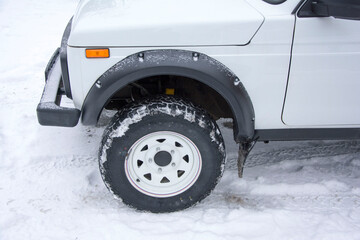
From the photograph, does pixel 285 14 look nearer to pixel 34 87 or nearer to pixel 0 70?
pixel 34 87

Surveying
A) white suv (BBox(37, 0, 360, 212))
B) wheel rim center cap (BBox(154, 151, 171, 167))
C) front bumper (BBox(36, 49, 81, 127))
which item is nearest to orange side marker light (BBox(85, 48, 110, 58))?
white suv (BBox(37, 0, 360, 212))

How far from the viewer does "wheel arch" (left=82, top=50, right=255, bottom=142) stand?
2277 mm

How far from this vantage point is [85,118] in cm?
246

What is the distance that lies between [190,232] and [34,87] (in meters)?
3.21

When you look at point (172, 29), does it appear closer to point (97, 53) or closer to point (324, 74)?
point (97, 53)

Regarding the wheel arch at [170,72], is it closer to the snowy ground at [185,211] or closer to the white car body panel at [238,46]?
the white car body panel at [238,46]

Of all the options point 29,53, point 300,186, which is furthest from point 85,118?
point 29,53

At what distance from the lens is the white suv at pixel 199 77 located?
224 cm

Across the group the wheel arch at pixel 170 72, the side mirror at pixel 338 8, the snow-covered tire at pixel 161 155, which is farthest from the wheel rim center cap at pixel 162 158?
the side mirror at pixel 338 8

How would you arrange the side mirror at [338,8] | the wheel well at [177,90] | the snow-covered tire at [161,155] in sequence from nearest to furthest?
1. the side mirror at [338,8]
2. the snow-covered tire at [161,155]
3. the wheel well at [177,90]

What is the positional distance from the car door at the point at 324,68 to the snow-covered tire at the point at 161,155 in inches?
24.7

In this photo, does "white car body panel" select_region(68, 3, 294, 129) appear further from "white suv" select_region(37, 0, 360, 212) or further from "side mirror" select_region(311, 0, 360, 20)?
"side mirror" select_region(311, 0, 360, 20)

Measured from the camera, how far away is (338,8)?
2.04 metres

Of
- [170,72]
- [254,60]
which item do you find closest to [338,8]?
[254,60]
